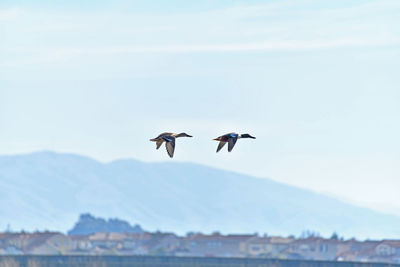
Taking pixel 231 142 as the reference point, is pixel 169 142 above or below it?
above

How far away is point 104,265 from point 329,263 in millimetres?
34365

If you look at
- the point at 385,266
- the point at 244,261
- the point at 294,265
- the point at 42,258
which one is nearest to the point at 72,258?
the point at 42,258

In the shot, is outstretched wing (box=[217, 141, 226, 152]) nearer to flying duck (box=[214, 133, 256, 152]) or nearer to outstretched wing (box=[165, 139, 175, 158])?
flying duck (box=[214, 133, 256, 152])

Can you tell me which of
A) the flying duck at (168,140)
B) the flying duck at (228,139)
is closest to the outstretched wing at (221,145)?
the flying duck at (228,139)

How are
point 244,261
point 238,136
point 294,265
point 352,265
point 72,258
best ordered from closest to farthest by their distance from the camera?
point 238,136 → point 352,265 → point 294,265 → point 244,261 → point 72,258

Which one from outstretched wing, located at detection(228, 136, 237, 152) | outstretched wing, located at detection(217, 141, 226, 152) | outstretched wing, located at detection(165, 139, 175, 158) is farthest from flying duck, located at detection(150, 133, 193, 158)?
outstretched wing, located at detection(228, 136, 237, 152)

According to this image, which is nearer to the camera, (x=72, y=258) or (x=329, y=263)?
(x=329, y=263)

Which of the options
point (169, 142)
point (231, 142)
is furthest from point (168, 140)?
point (231, 142)

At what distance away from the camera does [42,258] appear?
7475 inches

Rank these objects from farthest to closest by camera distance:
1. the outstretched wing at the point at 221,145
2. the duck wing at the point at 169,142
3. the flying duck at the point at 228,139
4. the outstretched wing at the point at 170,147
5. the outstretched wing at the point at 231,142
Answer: the duck wing at the point at 169,142
the outstretched wing at the point at 170,147
the outstretched wing at the point at 221,145
the flying duck at the point at 228,139
the outstretched wing at the point at 231,142

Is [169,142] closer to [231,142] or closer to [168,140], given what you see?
[168,140]

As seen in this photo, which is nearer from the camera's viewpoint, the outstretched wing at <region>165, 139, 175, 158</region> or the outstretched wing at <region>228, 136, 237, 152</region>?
the outstretched wing at <region>228, 136, 237, 152</region>

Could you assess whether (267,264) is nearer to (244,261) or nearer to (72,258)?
(244,261)

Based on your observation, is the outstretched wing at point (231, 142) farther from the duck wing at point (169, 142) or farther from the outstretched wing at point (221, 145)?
the duck wing at point (169, 142)
